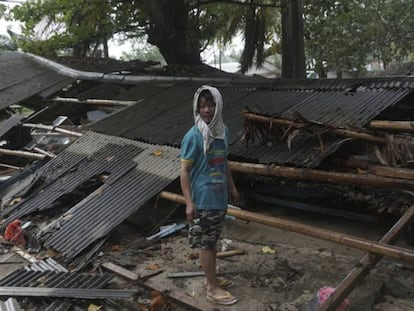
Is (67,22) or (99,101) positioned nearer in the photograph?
(99,101)

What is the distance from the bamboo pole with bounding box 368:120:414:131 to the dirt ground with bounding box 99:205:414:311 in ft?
3.15

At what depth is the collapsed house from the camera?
150 inches

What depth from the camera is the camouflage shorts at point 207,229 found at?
10.7ft

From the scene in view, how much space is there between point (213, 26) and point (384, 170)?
34.7ft

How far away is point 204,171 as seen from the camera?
128 inches

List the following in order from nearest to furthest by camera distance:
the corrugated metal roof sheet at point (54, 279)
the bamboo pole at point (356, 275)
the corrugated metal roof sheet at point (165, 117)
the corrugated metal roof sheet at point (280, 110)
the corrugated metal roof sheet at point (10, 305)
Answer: the bamboo pole at point (356, 275) < the corrugated metal roof sheet at point (10, 305) < the corrugated metal roof sheet at point (54, 279) < the corrugated metal roof sheet at point (280, 110) < the corrugated metal roof sheet at point (165, 117)

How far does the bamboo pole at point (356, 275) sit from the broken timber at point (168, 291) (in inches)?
33.9

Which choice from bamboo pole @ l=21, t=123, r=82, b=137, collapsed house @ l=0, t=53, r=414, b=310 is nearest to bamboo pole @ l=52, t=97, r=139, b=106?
collapsed house @ l=0, t=53, r=414, b=310

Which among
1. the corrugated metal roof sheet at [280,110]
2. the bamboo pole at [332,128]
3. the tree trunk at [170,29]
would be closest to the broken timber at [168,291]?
the corrugated metal roof sheet at [280,110]

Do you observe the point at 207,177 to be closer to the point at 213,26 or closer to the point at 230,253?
the point at 230,253

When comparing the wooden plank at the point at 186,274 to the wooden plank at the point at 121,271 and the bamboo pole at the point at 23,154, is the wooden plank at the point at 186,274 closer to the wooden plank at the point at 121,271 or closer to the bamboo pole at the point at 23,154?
the wooden plank at the point at 121,271

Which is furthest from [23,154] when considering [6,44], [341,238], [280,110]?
[6,44]

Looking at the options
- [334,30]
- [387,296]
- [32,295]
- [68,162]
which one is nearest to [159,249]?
[32,295]

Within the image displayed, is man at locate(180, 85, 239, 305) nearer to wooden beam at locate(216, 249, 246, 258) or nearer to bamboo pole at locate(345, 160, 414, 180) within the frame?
wooden beam at locate(216, 249, 246, 258)
